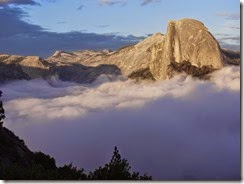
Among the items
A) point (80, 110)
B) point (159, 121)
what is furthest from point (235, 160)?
point (80, 110)

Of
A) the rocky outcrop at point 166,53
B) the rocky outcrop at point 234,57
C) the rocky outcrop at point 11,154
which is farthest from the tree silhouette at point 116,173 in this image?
the rocky outcrop at point 166,53

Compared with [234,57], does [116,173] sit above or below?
below

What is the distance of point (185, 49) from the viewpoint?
4234 centimetres

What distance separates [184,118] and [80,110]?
1587 cm

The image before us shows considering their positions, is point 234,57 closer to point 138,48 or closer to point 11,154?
point 11,154

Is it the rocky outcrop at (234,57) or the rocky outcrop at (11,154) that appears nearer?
the rocky outcrop at (234,57)

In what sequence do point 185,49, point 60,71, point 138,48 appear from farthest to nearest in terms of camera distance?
1. point 185,49
2. point 138,48
3. point 60,71

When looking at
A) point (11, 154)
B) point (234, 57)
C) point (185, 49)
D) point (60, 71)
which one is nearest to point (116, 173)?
point (234, 57)

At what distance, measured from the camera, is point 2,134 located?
1758 cm

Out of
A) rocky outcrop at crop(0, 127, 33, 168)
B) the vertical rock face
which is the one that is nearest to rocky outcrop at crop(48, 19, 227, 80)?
the vertical rock face

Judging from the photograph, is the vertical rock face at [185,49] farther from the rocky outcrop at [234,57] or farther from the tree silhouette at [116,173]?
the tree silhouette at [116,173]

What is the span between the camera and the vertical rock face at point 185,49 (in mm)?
22770

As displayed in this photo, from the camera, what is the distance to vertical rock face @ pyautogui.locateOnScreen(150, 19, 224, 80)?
22770 millimetres

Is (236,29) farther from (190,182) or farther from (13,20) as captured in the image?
(13,20)
